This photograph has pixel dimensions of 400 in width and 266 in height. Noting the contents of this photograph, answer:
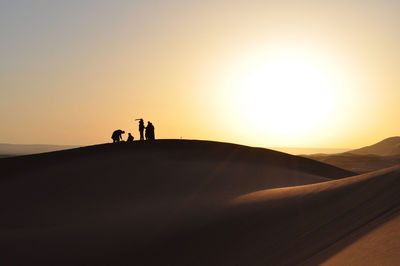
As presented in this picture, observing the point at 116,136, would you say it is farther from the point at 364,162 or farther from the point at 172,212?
the point at 364,162

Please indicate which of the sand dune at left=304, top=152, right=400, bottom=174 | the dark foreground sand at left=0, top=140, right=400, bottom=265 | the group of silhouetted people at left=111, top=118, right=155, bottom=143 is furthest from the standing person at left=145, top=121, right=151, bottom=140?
the sand dune at left=304, top=152, right=400, bottom=174

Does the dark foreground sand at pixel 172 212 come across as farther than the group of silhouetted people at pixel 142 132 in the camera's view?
No

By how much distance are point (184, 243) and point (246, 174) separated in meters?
12.1

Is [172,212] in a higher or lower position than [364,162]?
lower

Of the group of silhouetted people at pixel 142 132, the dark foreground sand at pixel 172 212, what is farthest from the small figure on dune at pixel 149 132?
the dark foreground sand at pixel 172 212

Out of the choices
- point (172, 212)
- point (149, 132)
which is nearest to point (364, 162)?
point (149, 132)

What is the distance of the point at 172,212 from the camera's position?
35.7 ft

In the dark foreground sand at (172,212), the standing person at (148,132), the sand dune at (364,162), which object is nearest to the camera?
the dark foreground sand at (172,212)

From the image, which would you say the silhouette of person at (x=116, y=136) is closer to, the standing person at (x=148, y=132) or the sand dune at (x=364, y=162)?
the standing person at (x=148, y=132)

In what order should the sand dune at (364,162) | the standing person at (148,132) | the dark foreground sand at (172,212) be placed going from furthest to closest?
the sand dune at (364,162) → the standing person at (148,132) → the dark foreground sand at (172,212)

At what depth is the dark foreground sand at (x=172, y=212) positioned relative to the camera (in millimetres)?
6141

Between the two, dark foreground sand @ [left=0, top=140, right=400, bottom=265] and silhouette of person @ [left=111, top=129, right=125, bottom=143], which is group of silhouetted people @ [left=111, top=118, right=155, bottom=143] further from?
dark foreground sand @ [left=0, top=140, right=400, bottom=265]

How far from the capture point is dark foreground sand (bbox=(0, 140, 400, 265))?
6.14 metres

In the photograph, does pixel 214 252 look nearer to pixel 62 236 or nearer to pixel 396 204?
pixel 396 204
